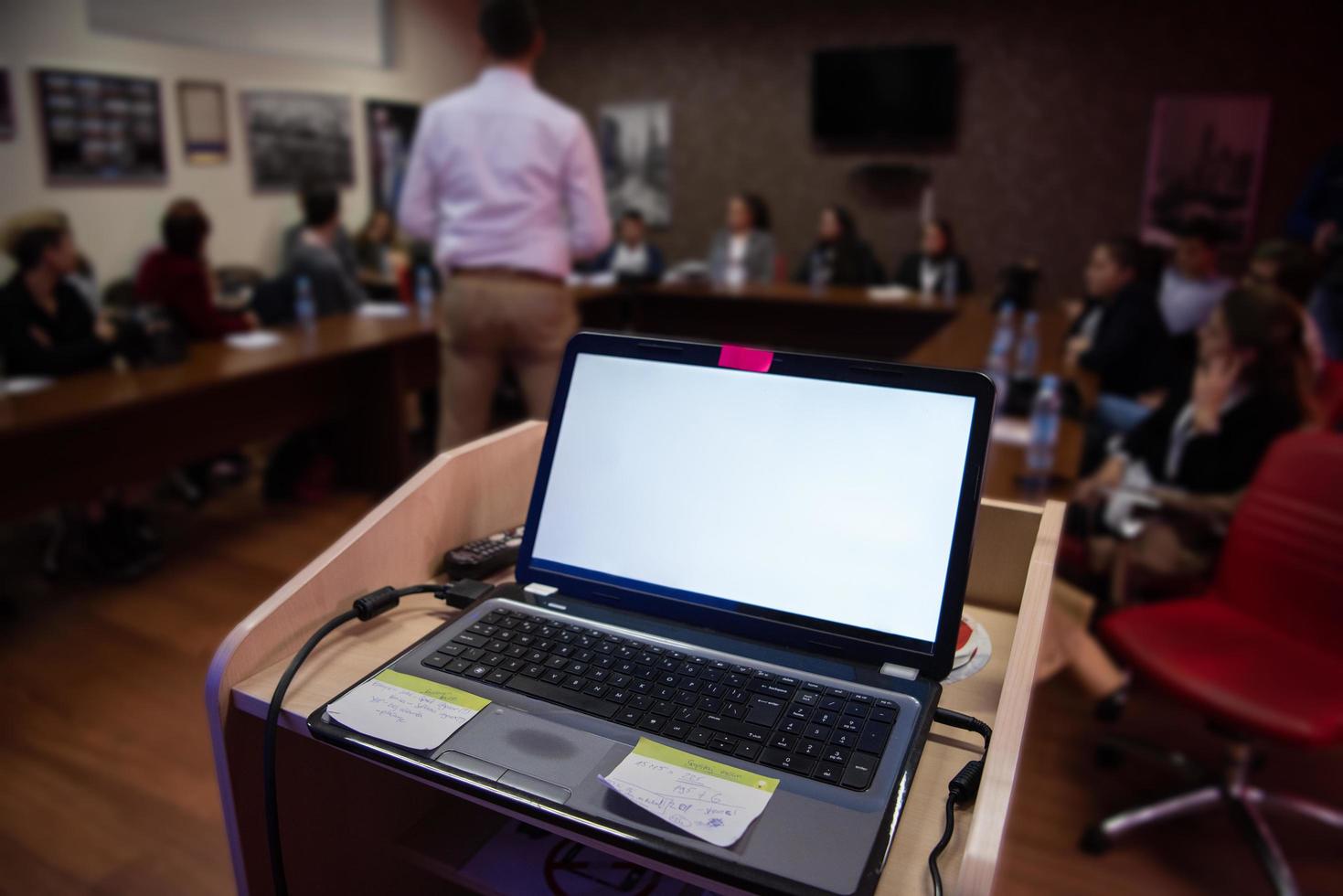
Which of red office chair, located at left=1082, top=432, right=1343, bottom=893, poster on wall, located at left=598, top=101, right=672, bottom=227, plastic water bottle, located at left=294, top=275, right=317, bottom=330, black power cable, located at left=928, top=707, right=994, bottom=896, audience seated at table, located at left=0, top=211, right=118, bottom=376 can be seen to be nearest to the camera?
black power cable, located at left=928, top=707, right=994, bottom=896

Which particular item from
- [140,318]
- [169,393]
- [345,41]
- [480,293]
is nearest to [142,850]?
[169,393]

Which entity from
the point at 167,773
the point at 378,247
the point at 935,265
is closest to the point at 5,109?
the point at 378,247

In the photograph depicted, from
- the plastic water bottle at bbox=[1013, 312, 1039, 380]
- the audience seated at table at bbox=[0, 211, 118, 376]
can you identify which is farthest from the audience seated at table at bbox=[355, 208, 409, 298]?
the plastic water bottle at bbox=[1013, 312, 1039, 380]

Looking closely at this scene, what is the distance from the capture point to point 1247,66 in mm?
5137

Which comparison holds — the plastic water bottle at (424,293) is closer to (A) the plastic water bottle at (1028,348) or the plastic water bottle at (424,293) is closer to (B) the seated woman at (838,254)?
(B) the seated woman at (838,254)

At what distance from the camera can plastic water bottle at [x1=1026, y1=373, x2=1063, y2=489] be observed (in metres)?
1.99

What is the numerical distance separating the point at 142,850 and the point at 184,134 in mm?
4372

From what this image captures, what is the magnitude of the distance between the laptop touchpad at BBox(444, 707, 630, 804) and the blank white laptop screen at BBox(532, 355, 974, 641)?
0.21 metres

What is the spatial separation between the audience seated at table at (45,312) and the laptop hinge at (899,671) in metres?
2.92

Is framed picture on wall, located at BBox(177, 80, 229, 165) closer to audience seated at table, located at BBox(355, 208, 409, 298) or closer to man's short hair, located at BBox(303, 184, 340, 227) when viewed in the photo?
audience seated at table, located at BBox(355, 208, 409, 298)

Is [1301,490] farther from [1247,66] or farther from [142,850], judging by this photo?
[1247,66]

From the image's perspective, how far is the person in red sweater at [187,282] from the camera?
3.31 m

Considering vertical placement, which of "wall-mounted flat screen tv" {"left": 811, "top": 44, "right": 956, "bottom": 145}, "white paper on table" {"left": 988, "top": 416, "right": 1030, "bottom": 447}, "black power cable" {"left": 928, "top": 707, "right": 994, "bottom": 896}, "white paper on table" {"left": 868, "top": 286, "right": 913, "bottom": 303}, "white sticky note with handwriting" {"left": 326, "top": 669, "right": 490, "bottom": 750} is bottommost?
"white paper on table" {"left": 988, "top": 416, "right": 1030, "bottom": 447}

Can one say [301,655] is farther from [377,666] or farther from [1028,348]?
[1028,348]
